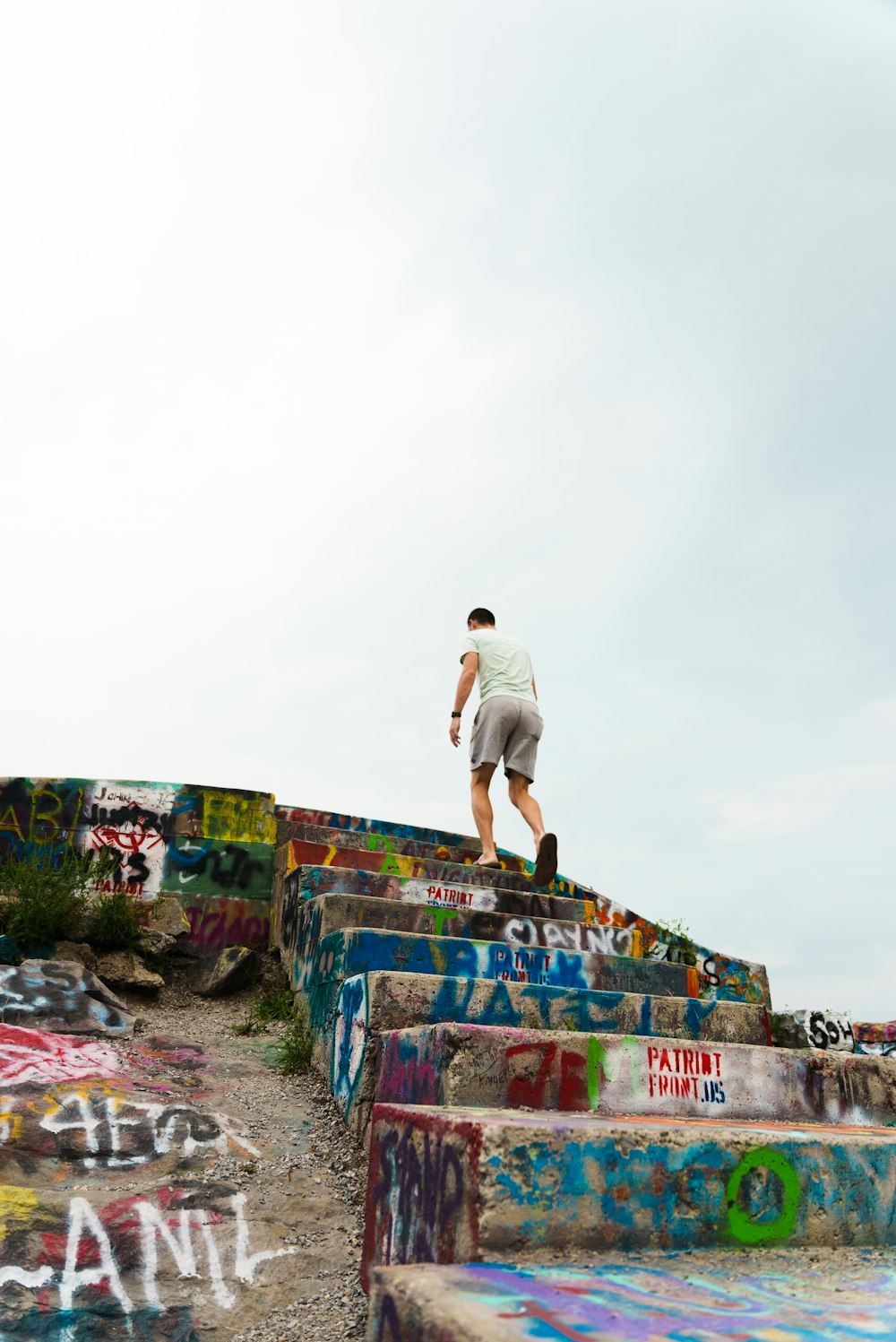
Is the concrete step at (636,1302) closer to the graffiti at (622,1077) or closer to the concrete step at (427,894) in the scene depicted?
the graffiti at (622,1077)

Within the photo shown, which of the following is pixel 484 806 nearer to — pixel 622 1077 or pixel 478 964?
pixel 478 964

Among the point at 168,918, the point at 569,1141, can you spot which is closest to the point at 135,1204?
the point at 569,1141

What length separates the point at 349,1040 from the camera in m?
3.38

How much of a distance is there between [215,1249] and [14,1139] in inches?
32.5

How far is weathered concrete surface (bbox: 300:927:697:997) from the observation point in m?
3.79

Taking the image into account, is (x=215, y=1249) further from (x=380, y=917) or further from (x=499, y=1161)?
(x=380, y=917)

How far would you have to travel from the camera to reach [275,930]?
6.02 meters

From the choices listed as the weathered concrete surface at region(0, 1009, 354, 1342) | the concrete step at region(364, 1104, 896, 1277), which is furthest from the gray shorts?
the concrete step at region(364, 1104, 896, 1277)

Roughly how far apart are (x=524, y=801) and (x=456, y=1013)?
3.70m

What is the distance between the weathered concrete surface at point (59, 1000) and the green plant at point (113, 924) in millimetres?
681

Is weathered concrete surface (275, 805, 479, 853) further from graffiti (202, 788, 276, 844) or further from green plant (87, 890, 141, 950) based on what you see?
green plant (87, 890, 141, 950)

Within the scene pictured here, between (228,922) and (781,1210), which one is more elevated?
(228,922)

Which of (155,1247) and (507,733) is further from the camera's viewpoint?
(507,733)

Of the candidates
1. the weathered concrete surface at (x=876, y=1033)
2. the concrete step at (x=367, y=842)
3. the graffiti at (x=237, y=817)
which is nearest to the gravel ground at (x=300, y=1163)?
the graffiti at (x=237, y=817)
